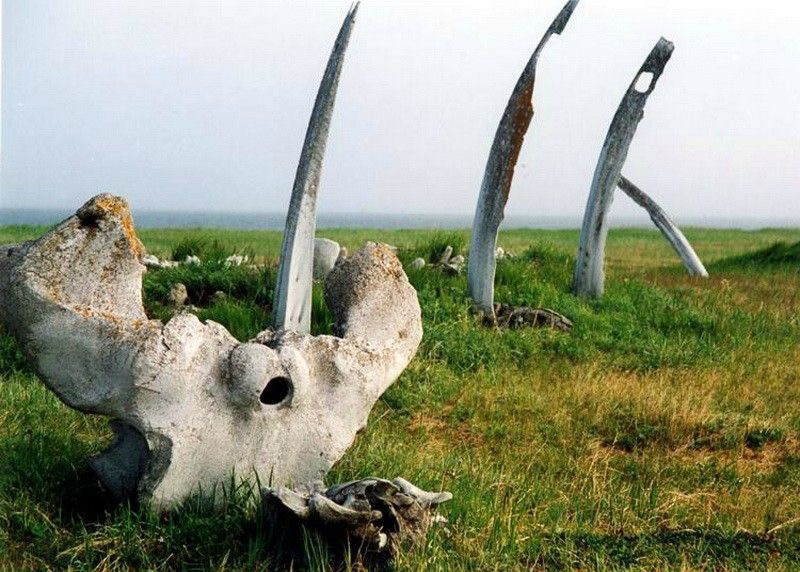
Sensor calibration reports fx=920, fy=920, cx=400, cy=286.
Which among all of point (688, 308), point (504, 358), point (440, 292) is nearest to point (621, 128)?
point (688, 308)

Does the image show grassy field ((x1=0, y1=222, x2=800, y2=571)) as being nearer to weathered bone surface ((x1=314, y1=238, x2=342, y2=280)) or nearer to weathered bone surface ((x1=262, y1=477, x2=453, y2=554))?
weathered bone surface ((x1=262, y1=477, x2=453, y2=554))

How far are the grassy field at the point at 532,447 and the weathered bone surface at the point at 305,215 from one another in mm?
997

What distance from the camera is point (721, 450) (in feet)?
20.9

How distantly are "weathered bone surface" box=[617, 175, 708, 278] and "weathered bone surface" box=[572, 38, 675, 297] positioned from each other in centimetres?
307

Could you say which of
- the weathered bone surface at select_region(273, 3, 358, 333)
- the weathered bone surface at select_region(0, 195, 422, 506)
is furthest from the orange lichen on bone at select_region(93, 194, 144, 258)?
the weathered bone surface at select_region(273, 3, 358, 333)

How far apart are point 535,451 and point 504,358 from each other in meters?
2.52

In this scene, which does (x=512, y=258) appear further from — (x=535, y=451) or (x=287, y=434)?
(x=287, y=434)

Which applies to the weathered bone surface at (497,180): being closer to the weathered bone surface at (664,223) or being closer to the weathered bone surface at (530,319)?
the weathered bone surface at (530,319)

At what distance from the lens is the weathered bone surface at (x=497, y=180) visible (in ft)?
32.6

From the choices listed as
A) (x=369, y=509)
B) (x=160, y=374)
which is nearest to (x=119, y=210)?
(x=160, y=374)

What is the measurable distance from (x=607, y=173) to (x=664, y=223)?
4402 millimetres

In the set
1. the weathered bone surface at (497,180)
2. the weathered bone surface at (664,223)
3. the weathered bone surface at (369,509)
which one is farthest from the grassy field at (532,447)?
the weathered bone surface at (664,223)

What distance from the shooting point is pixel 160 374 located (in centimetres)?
386

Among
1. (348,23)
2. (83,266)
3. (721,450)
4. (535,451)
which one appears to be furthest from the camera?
(348,23)
